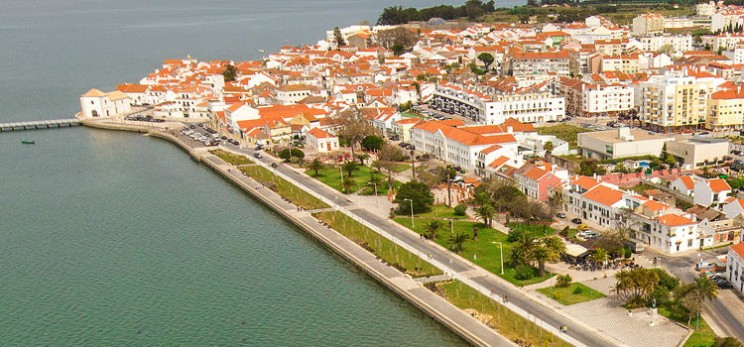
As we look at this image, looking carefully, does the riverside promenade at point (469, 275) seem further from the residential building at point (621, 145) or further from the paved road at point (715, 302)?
the residential building at point (621, 145)

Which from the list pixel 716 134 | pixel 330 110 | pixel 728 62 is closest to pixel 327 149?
pixel 330 110

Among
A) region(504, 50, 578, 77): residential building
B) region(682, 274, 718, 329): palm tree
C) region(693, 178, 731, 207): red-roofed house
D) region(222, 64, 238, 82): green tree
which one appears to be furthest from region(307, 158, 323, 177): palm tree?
region(222, 64, 238, 82): green tree

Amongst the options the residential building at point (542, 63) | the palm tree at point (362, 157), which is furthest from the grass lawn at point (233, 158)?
the residential building at point (542, 63)

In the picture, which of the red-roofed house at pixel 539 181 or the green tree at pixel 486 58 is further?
the green tree at pixel 486 58

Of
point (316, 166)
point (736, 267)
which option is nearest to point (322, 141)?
point (316, 166)

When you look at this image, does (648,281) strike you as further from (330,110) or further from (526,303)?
(330,110)
